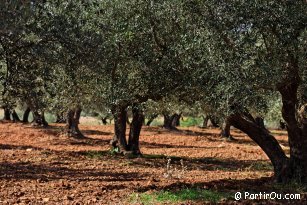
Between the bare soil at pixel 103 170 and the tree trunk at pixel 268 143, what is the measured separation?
40cm

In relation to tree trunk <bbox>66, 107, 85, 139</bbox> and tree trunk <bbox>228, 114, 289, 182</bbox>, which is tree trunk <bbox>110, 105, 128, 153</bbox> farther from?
tree trunk <bbox>228, 114, 289, 182</bbox>

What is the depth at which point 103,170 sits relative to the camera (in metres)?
14.2

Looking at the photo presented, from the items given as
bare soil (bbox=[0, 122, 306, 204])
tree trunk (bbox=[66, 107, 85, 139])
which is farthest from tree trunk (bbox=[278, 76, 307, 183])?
tree trunk (bbox=[66, 107, 85, 139])

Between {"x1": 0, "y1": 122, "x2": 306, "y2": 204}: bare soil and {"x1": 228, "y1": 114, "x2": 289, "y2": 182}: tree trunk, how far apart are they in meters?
0.40

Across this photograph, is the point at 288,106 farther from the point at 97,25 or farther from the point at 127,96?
the point at 97,25

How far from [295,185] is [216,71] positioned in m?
3.66

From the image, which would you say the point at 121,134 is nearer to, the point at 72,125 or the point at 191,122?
the point at 72,125

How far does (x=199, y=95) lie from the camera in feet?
31.8

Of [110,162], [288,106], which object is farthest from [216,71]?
[110,162]

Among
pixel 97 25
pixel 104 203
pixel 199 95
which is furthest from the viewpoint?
pixel 97 25

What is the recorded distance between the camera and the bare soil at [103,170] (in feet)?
32.1

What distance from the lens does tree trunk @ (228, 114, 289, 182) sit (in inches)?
421

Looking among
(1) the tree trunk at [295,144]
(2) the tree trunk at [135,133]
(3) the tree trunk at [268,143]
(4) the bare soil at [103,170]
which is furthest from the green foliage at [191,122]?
(1) the tree trunk at [295,144]

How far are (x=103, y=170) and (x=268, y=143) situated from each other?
549 centimetres
